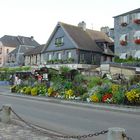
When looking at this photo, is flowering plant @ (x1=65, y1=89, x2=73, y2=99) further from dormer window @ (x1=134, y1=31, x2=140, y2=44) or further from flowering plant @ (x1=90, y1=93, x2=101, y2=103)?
dormer window @ (x1=134, y1=31, x2=140, y2=44)

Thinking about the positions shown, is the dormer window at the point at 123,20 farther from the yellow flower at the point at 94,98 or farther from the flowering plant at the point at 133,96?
the flowering plant at the point at 133,96

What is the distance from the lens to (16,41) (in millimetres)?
89250

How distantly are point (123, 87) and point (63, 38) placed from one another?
1350 inches

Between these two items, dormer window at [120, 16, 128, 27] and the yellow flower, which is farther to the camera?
dormer window at [120, 16, 128, 27]

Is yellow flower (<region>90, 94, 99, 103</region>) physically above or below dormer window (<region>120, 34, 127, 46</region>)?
below

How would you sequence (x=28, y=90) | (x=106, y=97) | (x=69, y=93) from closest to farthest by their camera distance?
(x=106, y=97), (x=69, y=93), (x=28, y=90)

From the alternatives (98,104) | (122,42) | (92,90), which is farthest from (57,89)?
(122,42)

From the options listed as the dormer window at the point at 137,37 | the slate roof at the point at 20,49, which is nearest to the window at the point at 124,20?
the dormer window at the point at 137,37

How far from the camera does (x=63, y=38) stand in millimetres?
56094

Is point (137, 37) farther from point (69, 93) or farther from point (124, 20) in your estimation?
point (69, 93)

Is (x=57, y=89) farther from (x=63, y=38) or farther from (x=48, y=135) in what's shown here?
(x=63, y=38)

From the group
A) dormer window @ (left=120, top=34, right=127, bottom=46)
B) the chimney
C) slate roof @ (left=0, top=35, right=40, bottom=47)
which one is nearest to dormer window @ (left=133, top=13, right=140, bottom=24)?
dormer window @ (left=120, top=34, right=127, bottom=46)

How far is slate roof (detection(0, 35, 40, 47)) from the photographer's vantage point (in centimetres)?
8731

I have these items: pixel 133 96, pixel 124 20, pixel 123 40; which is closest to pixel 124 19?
pixel 124 20
